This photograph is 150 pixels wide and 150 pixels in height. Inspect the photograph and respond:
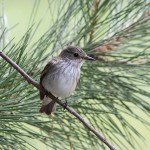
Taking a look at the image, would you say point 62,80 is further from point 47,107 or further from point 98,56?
point 47,107

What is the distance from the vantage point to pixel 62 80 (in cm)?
100

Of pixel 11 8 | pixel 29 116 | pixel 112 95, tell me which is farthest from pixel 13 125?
pixel 11 8

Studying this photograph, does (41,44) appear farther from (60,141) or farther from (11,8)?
(11,8)

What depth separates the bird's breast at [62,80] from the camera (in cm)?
95

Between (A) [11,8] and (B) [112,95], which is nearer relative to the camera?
(B) [112,95]

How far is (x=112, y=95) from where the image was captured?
95cm

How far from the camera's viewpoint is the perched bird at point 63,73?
3.02 feet

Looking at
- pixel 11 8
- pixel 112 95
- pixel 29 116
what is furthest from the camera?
pixel 11 8

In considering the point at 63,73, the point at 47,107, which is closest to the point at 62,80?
the point at 63,73

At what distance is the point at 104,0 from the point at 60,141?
27 cm

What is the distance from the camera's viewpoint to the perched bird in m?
0.92

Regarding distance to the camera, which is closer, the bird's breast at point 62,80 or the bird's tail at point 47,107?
the bird's tail at point 47,107

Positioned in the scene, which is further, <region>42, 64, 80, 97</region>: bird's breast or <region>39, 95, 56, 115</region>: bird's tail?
<region>42, 64, 80, 97</region>: bird's breast

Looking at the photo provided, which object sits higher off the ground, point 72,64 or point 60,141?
point 72,64
